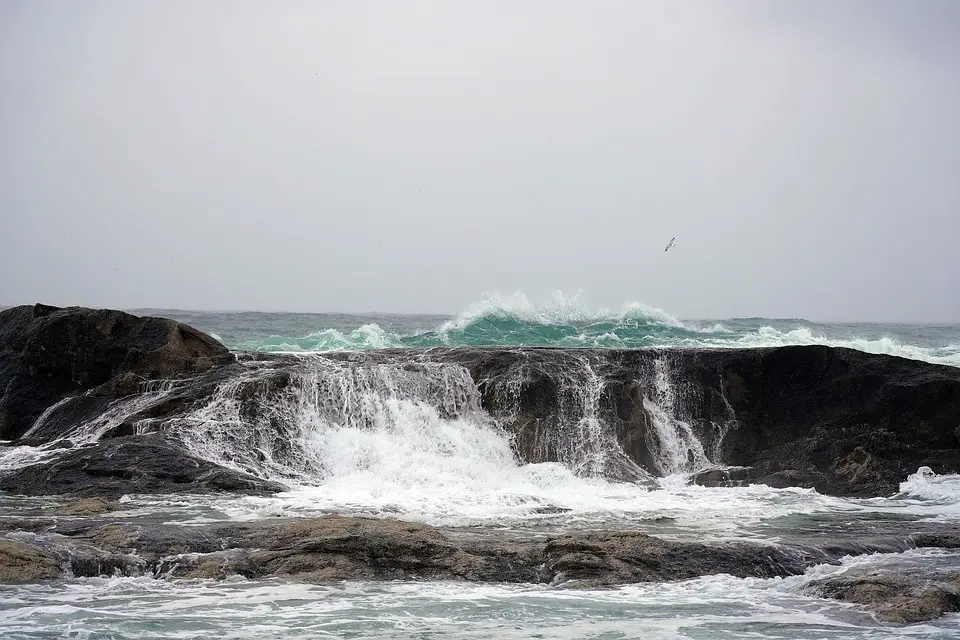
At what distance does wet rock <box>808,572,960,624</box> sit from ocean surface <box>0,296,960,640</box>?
0.44 ft

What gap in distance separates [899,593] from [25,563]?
21.4ft

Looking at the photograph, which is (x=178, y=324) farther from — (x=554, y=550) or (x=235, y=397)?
(x=554, y=550)

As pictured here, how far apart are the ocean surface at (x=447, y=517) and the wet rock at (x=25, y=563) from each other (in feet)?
0.56

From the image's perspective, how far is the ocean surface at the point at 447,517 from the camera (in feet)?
19.6

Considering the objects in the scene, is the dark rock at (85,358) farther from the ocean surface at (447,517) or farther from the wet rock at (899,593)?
the wet rock at (899,593)

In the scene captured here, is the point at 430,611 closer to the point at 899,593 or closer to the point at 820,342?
the point at 899,593

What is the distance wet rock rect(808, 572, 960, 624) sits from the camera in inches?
240

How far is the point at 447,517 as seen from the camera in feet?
32.2

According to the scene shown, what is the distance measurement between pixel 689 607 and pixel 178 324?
9.91 m

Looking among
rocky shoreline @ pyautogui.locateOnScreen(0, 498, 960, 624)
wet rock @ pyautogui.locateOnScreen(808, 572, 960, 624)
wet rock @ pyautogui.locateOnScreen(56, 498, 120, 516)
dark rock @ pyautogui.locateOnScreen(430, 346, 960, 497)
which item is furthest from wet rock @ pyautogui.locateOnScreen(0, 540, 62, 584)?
dark rock @ pyautogui.locateOnScreen(430, 346, 960, 497)

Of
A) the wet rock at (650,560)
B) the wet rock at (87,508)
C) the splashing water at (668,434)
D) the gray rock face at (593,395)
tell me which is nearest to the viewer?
the wet rock at (650,560)

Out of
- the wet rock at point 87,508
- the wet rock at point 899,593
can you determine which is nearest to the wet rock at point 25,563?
the wet rock at point 87,508

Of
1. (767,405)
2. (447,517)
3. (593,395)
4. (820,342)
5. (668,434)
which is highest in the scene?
(820,342)

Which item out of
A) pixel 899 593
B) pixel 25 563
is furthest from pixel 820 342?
pixel 25 563
